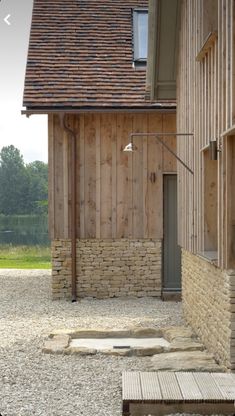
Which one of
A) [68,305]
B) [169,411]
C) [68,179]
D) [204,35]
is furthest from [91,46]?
[169,411]

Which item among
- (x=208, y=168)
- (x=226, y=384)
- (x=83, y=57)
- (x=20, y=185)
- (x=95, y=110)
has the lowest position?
(x=226, y=384)

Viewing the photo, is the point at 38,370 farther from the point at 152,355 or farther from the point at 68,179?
the point at 68,179

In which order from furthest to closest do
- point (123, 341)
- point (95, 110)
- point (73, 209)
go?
point (73, 209)
point (95, 110)
point (123, 341)

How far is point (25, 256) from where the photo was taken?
30203 mm

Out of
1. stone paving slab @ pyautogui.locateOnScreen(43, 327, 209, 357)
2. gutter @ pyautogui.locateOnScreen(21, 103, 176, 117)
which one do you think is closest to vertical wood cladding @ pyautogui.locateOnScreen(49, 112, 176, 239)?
gutter @ pyautogui.locateOnScreen(21, 103, 176, 117)

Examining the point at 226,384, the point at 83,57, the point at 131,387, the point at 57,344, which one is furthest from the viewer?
the point at 83,57

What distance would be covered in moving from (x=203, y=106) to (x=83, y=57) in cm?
694

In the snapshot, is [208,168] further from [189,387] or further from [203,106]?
[189,387]

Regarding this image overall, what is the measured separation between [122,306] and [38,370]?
5.88 metres

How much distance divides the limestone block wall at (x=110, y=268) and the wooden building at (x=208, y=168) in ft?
10.1

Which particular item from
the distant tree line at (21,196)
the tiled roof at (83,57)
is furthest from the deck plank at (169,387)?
the distant tree line at (21,196)

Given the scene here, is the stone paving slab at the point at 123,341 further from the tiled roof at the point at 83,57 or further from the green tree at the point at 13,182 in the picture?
the green tree at the point at 13,182

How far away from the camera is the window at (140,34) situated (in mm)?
16384

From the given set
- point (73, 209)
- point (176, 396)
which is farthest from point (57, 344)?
point (73, 209)
